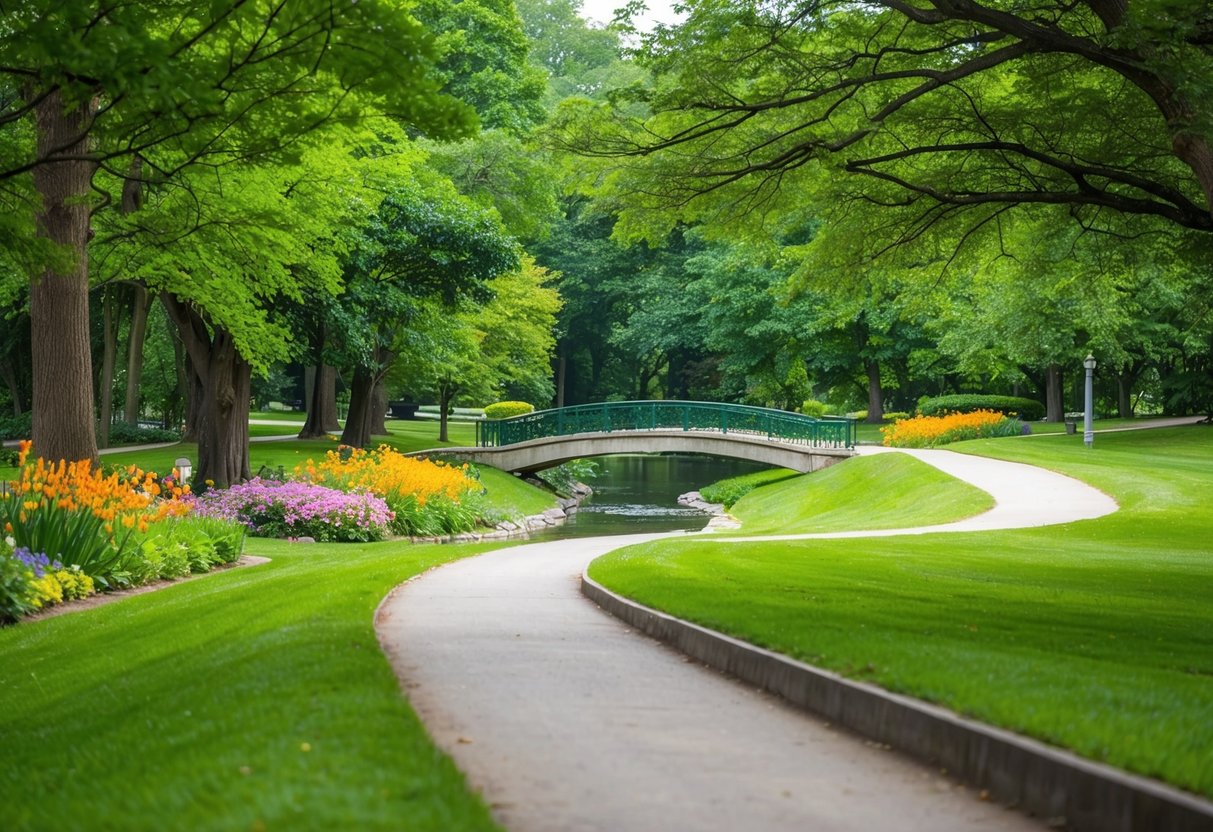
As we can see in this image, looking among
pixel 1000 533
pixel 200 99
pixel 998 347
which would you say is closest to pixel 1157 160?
pixel 1000 533

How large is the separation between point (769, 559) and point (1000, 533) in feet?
20.5

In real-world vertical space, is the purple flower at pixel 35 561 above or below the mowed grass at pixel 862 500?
above

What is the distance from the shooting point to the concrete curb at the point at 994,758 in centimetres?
486

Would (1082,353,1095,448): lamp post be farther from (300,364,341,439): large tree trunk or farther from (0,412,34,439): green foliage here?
(0,412,34,439): green foliage

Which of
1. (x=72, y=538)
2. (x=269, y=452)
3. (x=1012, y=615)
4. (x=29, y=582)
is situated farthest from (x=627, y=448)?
(x=1012, y=615)

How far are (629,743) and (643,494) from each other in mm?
39712

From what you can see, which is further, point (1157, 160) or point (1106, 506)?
point (1106, 506)

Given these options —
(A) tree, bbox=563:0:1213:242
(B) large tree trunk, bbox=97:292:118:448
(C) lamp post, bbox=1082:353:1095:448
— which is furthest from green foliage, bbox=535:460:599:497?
(A) tree, bbox=563:0:1213:242

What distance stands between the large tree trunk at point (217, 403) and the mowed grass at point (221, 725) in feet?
43.3

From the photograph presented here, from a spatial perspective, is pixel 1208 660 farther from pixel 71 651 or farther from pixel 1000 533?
pixel 1000 533

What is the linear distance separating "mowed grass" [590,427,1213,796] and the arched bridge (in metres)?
17.2

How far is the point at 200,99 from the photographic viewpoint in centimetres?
809

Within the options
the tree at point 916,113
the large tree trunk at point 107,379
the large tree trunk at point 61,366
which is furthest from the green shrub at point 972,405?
the large tree trunk at point 61,366

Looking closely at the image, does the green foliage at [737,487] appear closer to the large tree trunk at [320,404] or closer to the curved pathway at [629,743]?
the large tree trunk at [320,404]
